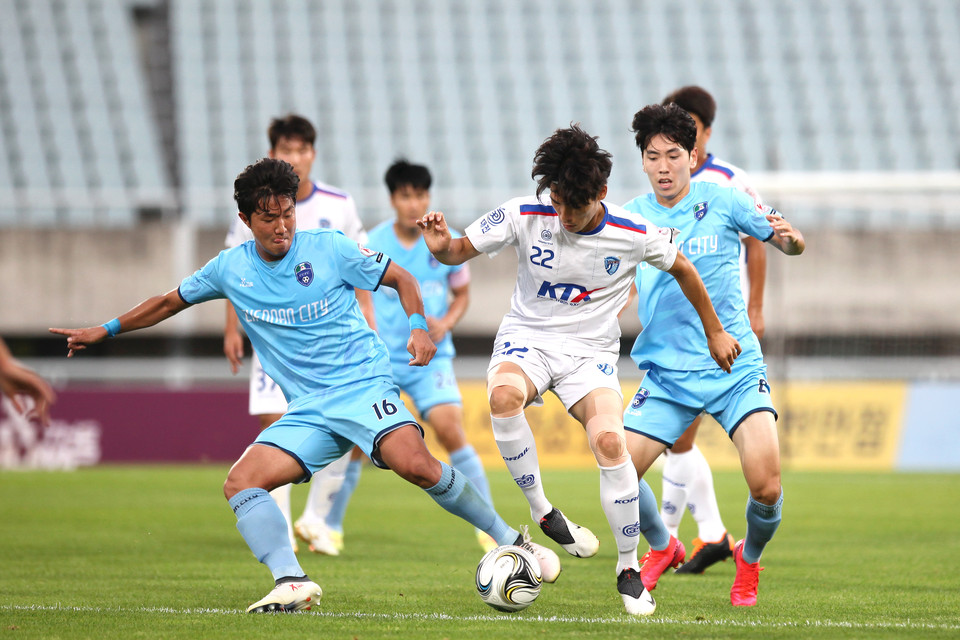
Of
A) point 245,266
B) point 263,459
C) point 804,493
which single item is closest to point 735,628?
point 263,459

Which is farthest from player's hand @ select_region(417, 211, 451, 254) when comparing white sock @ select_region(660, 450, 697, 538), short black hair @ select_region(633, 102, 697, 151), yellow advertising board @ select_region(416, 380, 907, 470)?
yellow advertising board @ select_region(416, 380, 907, 470)

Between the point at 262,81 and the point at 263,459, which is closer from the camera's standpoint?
the point at 263,459

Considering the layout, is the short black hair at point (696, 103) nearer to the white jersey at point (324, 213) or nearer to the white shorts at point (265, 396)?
the white jersey at point (324, 213)

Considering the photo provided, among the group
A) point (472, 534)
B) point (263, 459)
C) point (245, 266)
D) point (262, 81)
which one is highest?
point (262, 81)

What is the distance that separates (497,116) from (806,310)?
756 centimetres

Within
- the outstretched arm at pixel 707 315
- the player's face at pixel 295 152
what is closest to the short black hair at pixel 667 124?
the outstretched arm at pixel 707 315

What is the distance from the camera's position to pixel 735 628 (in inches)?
183

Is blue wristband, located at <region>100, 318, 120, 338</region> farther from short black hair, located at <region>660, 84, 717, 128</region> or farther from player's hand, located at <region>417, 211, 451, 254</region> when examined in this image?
short black hair, located at <region>660, 84, 717, 128</region>

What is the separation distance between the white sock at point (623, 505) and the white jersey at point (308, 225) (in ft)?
9.04

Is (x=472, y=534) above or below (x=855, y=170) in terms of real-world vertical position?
below

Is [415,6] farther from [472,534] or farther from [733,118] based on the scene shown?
[472,534]

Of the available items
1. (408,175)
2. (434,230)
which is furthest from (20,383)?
(408,175)

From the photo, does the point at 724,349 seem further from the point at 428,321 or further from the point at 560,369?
the point at 428,321

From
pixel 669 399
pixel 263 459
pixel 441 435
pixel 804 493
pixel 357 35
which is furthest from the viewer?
pixel 357 35
